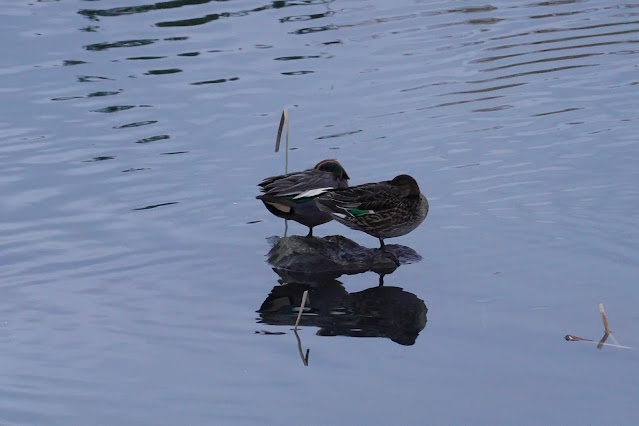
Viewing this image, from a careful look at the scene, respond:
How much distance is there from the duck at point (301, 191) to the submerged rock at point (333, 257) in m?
0.21

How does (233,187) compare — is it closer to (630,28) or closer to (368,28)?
(368,28)

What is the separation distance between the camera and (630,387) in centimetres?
722

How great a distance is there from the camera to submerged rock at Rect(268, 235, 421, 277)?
9.87m

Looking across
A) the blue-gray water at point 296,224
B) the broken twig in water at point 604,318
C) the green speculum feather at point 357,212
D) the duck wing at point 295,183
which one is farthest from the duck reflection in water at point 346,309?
the broken twig in water at point 604,318

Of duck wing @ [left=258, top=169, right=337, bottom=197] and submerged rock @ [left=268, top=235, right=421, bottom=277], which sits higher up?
duck wing @ [left=258, top=169, right=337, bottom=197]

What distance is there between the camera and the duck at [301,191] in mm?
10031

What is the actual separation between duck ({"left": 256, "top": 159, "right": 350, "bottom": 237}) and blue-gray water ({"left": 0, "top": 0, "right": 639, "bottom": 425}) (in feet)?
1.51

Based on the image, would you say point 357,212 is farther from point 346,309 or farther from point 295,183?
point 346,309

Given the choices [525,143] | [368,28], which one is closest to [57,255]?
[525,143]

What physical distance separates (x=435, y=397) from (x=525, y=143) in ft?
19.0

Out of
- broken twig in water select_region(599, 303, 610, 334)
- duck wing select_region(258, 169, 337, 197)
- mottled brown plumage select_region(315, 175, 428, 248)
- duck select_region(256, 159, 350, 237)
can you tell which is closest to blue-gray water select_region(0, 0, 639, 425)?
broken twig in water select_region(599, 303, 610, 334)

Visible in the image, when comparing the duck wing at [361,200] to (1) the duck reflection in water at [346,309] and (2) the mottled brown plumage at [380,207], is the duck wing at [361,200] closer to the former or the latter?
(2) the mottled brown plumage at [380,207]

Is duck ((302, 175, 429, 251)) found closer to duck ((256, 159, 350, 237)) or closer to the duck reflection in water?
→ duck ((256, 159, 350, 237))

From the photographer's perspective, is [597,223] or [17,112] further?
[17,112]
